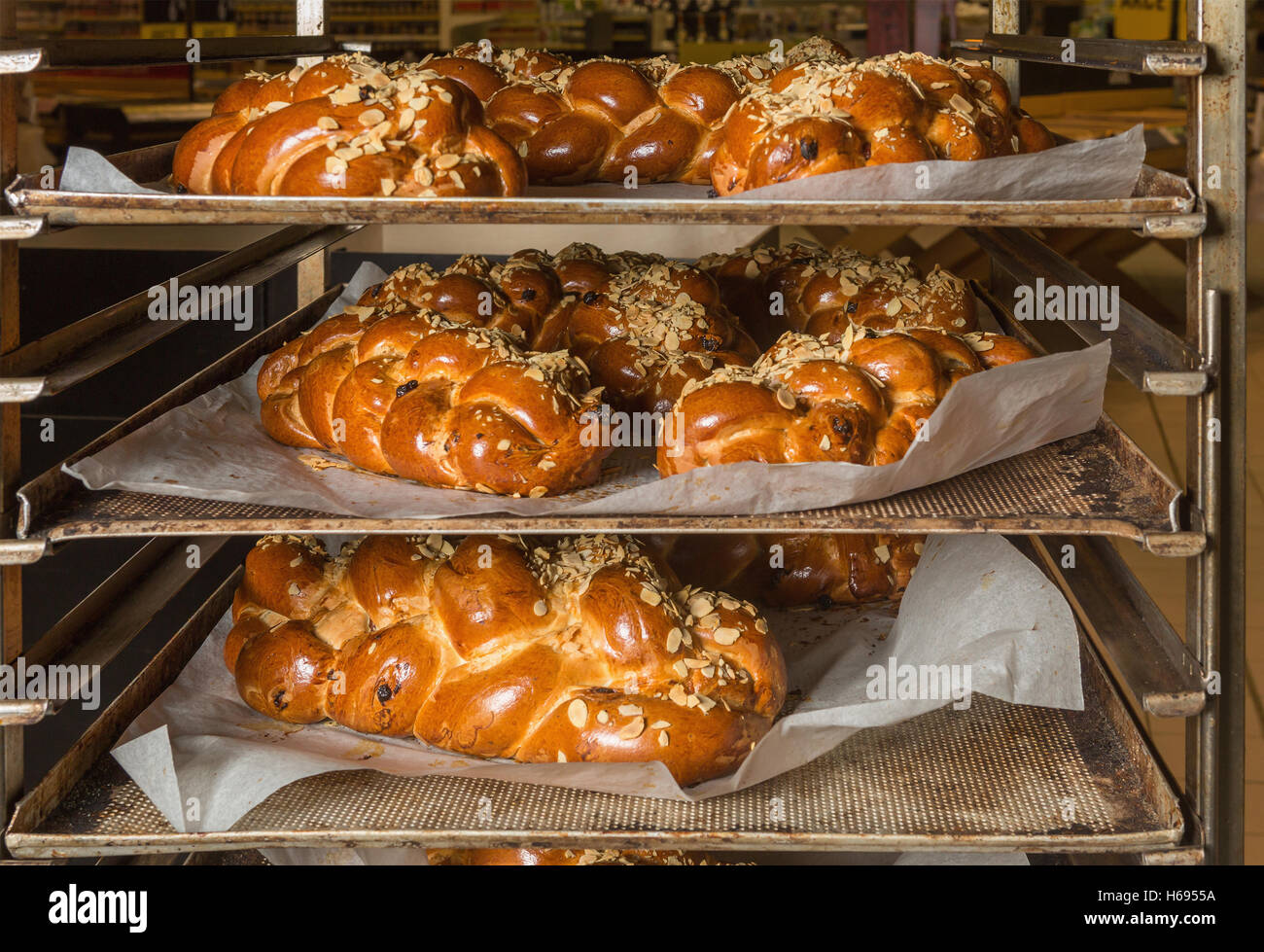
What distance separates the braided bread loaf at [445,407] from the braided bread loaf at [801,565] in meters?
0.43

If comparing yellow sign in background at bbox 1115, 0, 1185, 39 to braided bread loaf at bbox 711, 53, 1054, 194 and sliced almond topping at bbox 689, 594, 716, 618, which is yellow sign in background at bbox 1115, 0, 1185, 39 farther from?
sliced almond topping at bbox 689, 594, 716, 618

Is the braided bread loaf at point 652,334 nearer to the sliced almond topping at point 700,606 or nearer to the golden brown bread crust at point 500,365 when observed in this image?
the golden brown bread crust at point 500,365

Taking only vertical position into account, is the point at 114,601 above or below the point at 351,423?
below

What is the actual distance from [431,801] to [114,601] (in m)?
0.52

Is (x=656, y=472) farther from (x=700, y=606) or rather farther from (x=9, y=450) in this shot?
(x=9, y=450)

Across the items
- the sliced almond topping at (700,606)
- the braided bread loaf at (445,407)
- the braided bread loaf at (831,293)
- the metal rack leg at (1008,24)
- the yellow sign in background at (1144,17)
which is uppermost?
the yellow sign in background at (1144,17)

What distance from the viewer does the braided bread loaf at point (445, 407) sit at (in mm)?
1359

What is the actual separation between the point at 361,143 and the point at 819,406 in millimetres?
590

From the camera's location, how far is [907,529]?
1217 millimetres

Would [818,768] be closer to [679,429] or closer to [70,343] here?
[679,429]

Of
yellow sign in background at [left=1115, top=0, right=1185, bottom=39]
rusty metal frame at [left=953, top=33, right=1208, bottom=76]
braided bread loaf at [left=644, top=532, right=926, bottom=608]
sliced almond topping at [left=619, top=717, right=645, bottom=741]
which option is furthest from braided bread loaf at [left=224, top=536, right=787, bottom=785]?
yellow sign in background at [left=1115, top=0, right=1185, bottom=39]

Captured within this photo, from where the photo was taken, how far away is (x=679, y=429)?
1377mm

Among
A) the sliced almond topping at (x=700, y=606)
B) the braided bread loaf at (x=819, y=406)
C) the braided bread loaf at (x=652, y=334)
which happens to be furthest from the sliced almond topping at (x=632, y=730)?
the braided bread loaf at (x=652, y=334)
